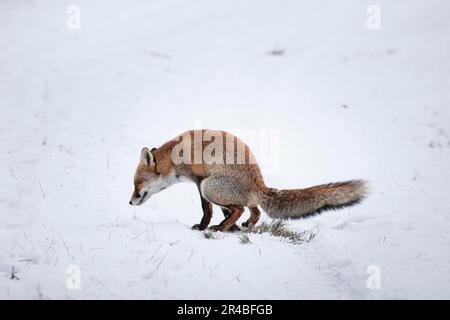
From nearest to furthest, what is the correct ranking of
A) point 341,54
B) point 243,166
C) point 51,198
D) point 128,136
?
1. point 243,166
2. point 51,198
3. point 128,136
4. point 341,54

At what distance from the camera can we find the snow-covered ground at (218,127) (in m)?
5.30

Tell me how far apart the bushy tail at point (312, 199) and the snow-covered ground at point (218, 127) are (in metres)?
0.50

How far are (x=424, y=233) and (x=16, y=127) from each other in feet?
34.1

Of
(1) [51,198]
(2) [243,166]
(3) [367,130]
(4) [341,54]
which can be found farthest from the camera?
(4) [341,54]

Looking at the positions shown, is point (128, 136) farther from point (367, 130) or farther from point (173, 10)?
point (173, 10)

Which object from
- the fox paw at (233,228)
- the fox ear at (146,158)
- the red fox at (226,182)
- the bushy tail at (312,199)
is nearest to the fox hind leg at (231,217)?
the red fox at (226,182)

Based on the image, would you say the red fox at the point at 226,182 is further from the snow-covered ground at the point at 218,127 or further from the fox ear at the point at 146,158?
the snow-covered ground at the point at 218,127

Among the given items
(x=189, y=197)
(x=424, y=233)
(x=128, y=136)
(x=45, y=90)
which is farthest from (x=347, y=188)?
(x=45, y=90)

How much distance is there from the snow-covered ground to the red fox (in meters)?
0.69

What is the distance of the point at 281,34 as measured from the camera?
2103 cm

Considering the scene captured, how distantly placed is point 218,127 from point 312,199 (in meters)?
7.71

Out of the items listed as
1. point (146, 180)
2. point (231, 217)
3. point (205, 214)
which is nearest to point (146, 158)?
point (146, 180)
